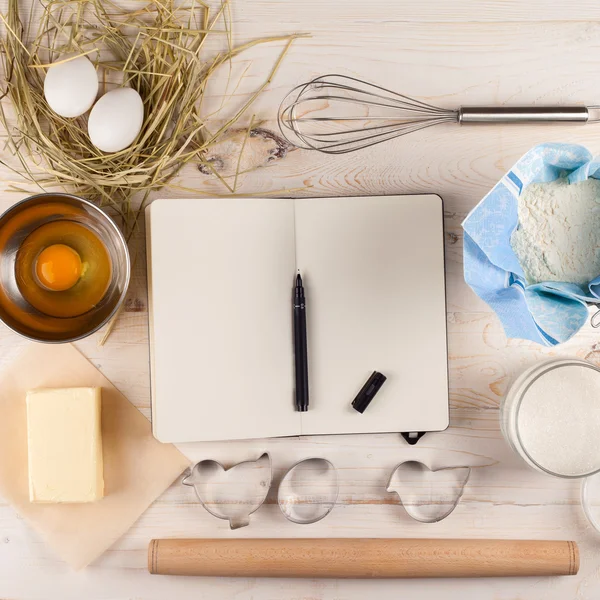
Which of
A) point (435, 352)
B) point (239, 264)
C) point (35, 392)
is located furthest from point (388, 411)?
point (35, 392)

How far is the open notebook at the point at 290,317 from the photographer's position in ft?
2.21

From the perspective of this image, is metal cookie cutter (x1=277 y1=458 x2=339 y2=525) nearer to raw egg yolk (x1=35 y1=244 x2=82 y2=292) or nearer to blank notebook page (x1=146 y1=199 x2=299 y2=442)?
blank notebook page (x1=146 y1=199 x2=299 y2=442)

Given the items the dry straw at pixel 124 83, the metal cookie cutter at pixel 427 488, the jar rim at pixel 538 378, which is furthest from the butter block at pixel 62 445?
the jar rim at pixel 538 378

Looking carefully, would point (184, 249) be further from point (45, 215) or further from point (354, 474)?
point (354, 474)

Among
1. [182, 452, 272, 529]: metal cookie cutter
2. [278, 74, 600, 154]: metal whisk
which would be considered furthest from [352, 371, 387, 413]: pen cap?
[278, 74, 600, 154]: metal whisk

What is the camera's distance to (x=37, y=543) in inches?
27.4

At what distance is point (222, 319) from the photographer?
0.68m

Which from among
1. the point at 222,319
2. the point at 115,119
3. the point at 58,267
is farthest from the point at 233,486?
the point at 115,119

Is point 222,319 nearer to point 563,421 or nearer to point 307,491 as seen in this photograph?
point 307,491

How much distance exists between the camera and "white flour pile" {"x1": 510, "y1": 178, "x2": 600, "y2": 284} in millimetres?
575

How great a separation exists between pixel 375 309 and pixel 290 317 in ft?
0.30

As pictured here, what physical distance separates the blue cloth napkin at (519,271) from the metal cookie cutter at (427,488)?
8.3 inches

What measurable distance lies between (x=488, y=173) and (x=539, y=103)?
0.10 m

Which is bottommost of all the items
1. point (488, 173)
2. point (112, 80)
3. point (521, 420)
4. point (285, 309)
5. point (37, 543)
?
point (37, 543)
